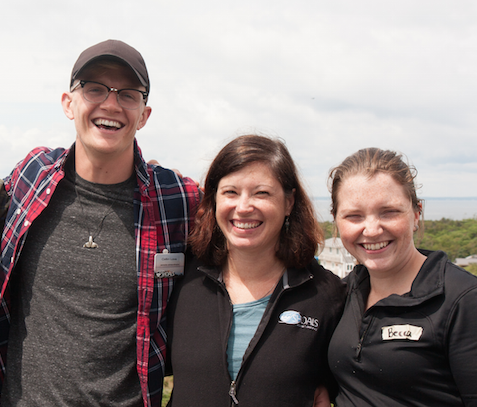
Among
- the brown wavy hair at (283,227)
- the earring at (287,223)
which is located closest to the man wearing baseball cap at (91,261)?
the brown wavy hair at (283,227)

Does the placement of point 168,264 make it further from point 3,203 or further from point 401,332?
point 401,332

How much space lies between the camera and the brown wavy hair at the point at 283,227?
287 centimetres

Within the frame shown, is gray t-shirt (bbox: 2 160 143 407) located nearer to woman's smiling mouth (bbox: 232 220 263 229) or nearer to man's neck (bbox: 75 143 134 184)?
man's neck (bbox: 75 143 134 184)

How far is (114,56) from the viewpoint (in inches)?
110

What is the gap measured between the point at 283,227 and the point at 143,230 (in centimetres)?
108

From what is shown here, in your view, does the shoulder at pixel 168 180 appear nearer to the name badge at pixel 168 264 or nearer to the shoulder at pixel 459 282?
→ the name badge at pixel 168 264

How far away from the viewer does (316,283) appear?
284 centimetres

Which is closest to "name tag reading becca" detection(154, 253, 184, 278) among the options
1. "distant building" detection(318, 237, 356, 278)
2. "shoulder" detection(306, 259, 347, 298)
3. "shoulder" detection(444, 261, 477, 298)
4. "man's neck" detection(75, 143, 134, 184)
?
"man's neck" detection(75, 143, 134, 184)

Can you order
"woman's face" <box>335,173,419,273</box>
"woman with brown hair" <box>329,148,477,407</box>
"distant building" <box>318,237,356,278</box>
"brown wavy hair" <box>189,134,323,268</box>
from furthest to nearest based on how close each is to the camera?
"distant building" <box>318,237,356,278</box> < "brown wavy hair" <box>189,134,323,268</box> < "woman's face" <box>335,173,419,273</box> < "woman with brown hair" <box>329,148,477,407</box>

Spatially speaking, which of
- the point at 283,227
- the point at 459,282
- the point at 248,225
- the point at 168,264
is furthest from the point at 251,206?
the point at 459,282

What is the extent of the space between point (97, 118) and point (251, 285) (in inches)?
65.7

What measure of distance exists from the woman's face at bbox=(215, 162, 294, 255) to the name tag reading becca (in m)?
0.45

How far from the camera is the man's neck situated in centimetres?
292

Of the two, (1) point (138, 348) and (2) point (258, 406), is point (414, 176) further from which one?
(1) point (138, 348)
